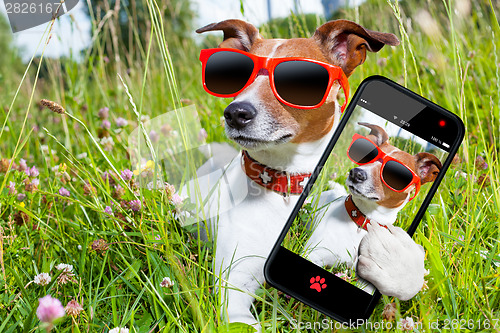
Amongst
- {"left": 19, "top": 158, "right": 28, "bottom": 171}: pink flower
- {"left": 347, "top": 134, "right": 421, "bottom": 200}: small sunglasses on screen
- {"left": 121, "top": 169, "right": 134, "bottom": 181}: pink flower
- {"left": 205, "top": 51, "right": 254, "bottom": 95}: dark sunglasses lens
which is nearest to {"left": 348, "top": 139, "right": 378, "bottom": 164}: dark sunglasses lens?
{"left": 347, "top": 134, "right": 421, "bottom": 200}: small sunglasses on screen

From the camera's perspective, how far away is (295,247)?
1091 mm

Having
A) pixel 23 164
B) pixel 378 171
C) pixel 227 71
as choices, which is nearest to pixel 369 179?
pixel 378 171

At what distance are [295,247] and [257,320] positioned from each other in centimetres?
21

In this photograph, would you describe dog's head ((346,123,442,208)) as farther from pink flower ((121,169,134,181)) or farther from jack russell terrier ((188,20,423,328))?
pink flower ((121,169,134,181))

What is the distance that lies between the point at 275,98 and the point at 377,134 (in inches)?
11.3

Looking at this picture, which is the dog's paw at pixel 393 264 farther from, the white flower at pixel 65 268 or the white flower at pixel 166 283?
the white flower at pixel 65 268

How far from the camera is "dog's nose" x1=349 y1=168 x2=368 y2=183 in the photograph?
1.12m

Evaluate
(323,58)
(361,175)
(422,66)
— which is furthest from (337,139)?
(422,66)

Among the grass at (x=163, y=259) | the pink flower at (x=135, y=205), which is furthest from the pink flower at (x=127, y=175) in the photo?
the pink flower at (x=135, y=205)

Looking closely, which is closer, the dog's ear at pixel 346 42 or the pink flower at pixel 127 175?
the dog's ear at pixel 346 42

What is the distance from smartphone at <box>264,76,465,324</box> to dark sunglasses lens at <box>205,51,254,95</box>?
290 millimetres

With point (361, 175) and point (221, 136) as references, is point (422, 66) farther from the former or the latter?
point (361, 175)

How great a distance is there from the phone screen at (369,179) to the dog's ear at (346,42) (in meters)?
0.14

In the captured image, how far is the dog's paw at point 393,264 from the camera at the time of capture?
3.31 ft
